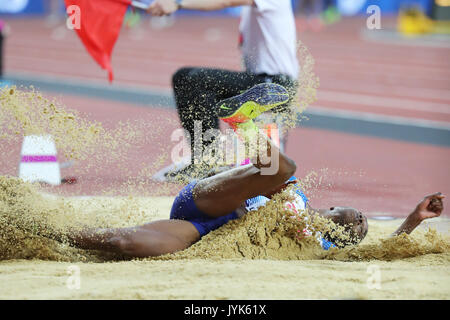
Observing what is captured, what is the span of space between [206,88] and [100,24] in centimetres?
77

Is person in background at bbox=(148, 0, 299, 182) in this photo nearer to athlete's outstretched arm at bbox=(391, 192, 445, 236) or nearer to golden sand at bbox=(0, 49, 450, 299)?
golden sand at bbox=(0, 49, 450, 299)

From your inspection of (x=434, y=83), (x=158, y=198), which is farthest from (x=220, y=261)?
(x=434, y=83)

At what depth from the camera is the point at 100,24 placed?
405 centimetres

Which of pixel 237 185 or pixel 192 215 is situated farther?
pixel 192 215

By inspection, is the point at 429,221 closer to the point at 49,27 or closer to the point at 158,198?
the point at 158,198

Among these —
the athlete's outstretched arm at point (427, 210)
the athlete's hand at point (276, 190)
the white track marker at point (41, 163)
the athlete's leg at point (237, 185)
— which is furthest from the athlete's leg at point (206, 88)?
the athlete's outstretched arm at point (427, 210)

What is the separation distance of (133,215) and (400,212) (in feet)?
5.76

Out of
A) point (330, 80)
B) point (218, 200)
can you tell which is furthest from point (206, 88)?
point (330, 80)

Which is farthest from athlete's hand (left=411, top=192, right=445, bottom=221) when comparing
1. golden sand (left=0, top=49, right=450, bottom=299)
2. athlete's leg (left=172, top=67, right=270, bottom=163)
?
athlete's leg (left=172, top=67, right=270, bottom=163)

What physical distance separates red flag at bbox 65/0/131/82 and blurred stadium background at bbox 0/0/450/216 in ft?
2.09

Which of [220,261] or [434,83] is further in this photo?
[434,83]

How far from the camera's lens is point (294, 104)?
3.53 m

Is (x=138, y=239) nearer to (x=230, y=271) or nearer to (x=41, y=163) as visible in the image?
(x=230, y=271)

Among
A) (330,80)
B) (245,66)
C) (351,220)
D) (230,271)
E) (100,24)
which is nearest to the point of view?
(230,271)
